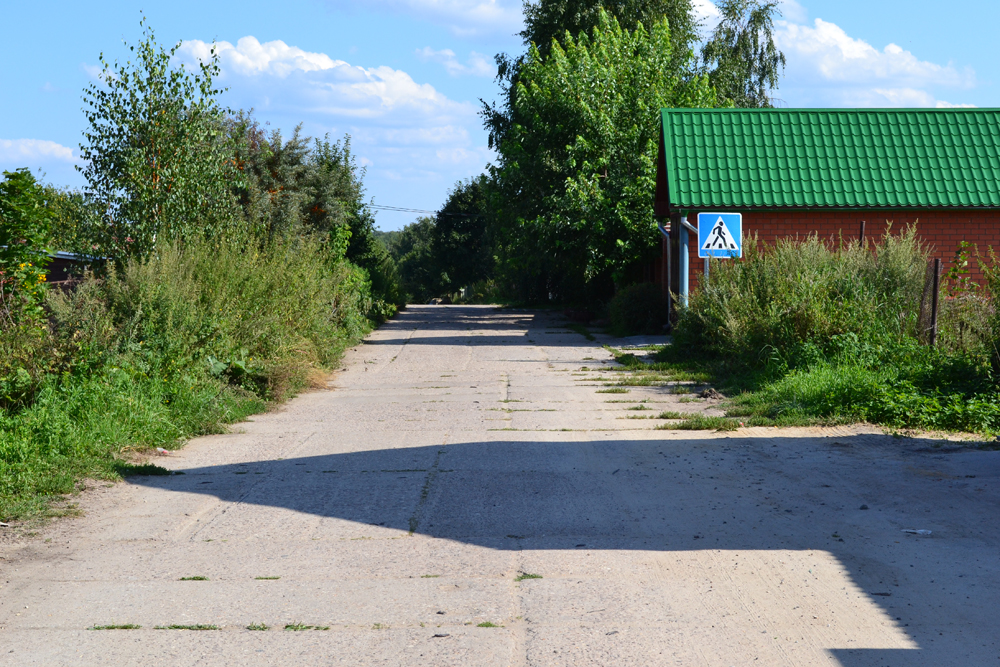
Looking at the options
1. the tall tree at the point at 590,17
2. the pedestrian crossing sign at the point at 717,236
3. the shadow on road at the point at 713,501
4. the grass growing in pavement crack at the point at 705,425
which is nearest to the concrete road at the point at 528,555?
the shadow on road at the point at 713,501

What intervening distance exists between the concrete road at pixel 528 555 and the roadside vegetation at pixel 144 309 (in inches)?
28.8

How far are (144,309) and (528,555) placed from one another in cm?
705

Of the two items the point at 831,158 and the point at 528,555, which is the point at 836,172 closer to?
the point at 831,158

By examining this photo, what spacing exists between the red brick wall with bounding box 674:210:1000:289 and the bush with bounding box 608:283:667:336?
2.21 m

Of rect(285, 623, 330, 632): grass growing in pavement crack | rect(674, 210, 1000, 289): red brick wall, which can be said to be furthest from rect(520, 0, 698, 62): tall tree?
rect(285, 623, 330, 632): grass growing in pavement crack

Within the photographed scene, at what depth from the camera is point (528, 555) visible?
5.61m

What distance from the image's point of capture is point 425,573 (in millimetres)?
5309

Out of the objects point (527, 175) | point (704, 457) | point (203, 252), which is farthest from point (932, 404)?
point (527, 175)

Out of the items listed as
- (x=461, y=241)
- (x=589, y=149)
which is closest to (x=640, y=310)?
(x=589, y=149)

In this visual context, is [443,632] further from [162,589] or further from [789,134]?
[789,134]

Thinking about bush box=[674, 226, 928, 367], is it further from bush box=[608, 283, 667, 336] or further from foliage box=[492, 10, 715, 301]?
foliage box=[492, 10, 715, 301]

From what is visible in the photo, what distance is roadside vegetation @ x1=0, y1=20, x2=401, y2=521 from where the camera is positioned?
857 cm

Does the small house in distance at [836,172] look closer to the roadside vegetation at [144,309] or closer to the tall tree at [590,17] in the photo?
the roadside vegetation at [144,309]

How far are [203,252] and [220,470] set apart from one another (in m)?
5.26
